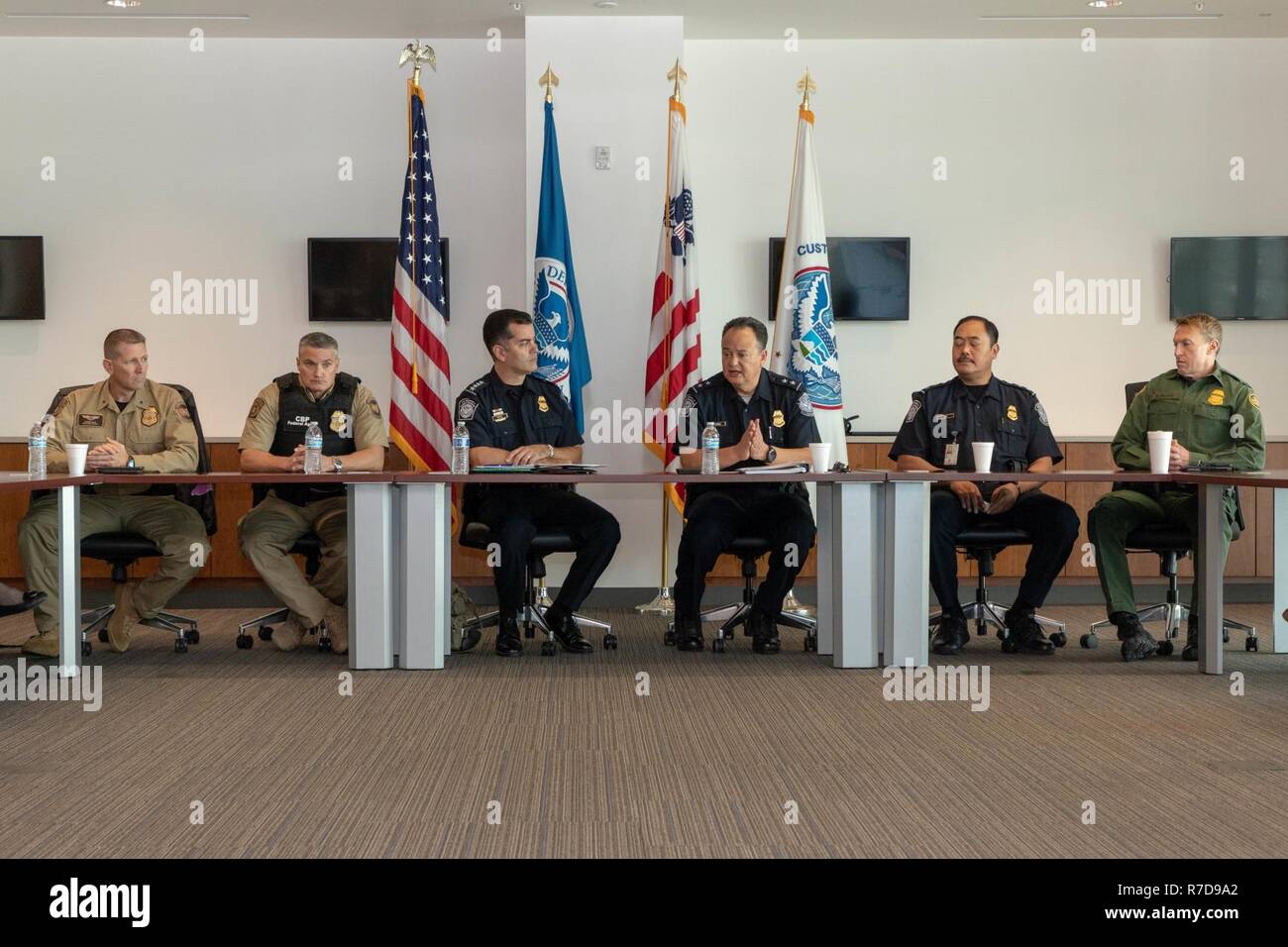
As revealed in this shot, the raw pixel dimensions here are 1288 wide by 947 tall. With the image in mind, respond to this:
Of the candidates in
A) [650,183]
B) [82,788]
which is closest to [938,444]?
[650,183]

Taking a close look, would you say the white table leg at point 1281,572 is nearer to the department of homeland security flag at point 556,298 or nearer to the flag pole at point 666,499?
the flag pole at point 666,499

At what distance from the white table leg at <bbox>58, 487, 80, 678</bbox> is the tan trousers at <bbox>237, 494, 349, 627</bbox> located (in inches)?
27.9

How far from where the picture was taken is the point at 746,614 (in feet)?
17.2

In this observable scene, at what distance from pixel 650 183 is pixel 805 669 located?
3065 millimetres

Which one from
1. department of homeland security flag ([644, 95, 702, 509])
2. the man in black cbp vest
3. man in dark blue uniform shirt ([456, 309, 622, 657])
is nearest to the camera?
man in dark blue uniform shirt ([456, 309, 622, 657])

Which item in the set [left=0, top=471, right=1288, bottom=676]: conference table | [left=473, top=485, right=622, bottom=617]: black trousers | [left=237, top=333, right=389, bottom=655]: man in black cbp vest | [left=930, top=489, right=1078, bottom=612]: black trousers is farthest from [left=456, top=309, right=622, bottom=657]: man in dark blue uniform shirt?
[left=930, top=489, right=1078, bottom=612]: black trousers

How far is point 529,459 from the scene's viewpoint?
16.0 feet

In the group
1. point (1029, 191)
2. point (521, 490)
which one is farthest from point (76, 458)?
point (1029, 191)

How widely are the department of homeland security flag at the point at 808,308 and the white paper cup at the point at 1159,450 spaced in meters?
1.96

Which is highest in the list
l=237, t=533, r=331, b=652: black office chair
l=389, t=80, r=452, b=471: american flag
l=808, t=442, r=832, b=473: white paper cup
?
l=389, t=80, r=452, b=471: american flag

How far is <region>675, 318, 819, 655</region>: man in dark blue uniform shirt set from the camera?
5.03 meters

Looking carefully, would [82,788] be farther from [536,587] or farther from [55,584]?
[536,587]

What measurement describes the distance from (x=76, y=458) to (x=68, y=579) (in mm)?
437

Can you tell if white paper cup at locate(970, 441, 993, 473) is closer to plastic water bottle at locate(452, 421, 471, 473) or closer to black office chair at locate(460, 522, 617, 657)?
black office chair at locate(460, 522, 617, 657)
